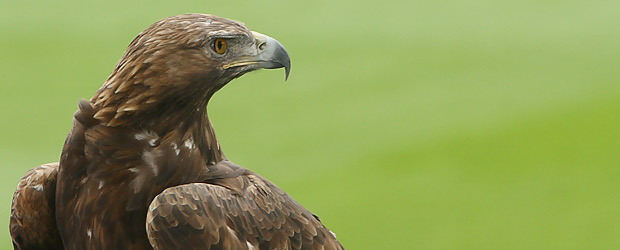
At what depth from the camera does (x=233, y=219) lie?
414cm

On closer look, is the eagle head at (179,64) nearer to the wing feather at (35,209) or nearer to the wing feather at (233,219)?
the wing feather at (233,219)

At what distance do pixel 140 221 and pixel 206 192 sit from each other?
0.32 meters

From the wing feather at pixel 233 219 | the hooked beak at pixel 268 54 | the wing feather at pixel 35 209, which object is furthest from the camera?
the wing feather at pixel 35 209

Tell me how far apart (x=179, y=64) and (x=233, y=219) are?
0.66 metres

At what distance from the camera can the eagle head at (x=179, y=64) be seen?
3.98 meters

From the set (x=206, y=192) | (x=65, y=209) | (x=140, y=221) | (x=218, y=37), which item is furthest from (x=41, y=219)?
(x=218, y=37)

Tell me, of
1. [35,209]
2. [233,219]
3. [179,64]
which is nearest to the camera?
[179,64]

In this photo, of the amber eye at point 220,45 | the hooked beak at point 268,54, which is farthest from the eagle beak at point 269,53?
the amber eye at point 220,45

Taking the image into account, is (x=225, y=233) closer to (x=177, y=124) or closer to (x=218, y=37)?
(x=177, y=124)

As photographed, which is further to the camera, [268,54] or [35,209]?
[35,209]

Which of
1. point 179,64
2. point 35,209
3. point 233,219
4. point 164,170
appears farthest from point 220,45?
point 35,209

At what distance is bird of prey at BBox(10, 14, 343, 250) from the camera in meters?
3.99

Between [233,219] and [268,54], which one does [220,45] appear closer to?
[268,54]

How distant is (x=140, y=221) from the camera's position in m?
4.18
